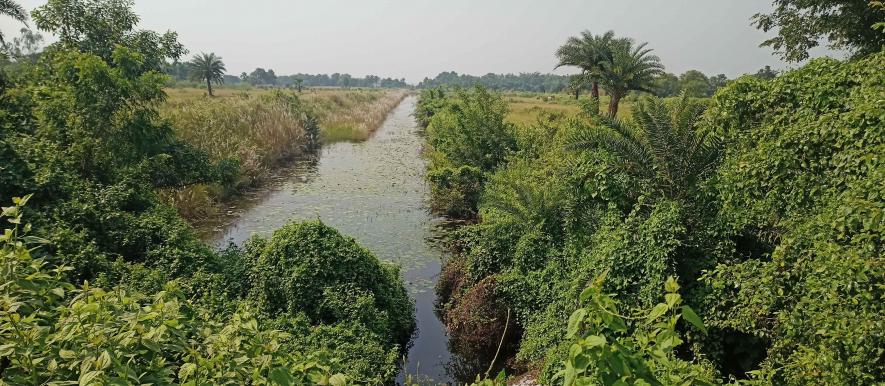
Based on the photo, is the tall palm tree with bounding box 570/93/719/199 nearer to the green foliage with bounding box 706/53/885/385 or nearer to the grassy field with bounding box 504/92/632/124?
the green foliage with bounding box 706/53/885/385

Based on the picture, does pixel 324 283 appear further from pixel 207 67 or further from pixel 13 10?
pixel 207 67

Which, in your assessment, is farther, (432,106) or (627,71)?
(432,106)

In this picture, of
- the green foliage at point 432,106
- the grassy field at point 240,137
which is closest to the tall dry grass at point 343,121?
the grassy field at point 240,137

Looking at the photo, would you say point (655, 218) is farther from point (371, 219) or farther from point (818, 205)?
point (371, 219)

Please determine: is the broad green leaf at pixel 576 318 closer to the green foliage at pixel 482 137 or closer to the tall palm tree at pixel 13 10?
the green foliage at pixel 482 137

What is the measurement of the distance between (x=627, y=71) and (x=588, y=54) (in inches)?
117

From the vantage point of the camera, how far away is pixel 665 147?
6703 mm

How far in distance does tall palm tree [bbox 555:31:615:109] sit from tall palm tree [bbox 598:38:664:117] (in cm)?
55

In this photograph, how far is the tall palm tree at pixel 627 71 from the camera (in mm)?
22625

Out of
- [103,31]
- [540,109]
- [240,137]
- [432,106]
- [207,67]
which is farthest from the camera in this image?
[207,67]

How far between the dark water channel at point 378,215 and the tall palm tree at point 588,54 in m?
10.1

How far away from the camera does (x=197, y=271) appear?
7090mm

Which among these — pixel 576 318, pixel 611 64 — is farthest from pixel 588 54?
pixel 576 318

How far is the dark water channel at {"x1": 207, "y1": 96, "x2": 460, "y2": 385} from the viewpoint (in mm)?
8422
